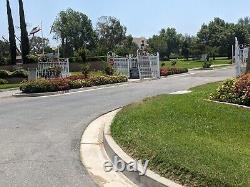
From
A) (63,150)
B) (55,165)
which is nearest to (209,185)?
(55,165)

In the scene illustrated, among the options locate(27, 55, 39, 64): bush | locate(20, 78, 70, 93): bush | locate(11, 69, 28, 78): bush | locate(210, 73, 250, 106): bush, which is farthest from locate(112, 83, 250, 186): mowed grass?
locate(27, 55, 39, 64): bush

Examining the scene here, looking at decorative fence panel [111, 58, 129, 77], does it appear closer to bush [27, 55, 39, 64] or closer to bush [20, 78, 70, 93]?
bush [27, 55, 39, 64]

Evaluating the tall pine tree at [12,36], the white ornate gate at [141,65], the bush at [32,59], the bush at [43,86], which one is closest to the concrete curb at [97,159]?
the bush at [43,86]

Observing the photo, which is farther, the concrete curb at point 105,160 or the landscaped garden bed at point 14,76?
the landscaped garden bed at point 14,76

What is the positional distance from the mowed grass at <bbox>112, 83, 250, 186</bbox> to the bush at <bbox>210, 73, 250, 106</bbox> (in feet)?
1.87

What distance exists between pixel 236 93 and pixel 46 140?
5.32 meters

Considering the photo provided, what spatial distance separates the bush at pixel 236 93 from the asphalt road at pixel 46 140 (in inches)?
142

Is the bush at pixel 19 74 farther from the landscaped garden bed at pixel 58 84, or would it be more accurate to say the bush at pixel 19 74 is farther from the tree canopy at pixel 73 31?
the tree canopy at pixel 73 31

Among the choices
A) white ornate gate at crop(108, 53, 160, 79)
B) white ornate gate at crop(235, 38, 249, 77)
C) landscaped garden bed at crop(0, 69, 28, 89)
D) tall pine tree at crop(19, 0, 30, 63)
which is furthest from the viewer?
tall pine tree at crop(19, 0, 30, 63)

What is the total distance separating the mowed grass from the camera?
6.68 metres

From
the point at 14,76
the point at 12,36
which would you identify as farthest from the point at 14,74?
the point at 12,36

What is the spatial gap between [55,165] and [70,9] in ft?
260

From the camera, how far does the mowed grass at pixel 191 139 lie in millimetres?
6680

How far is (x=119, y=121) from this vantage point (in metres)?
11.5
